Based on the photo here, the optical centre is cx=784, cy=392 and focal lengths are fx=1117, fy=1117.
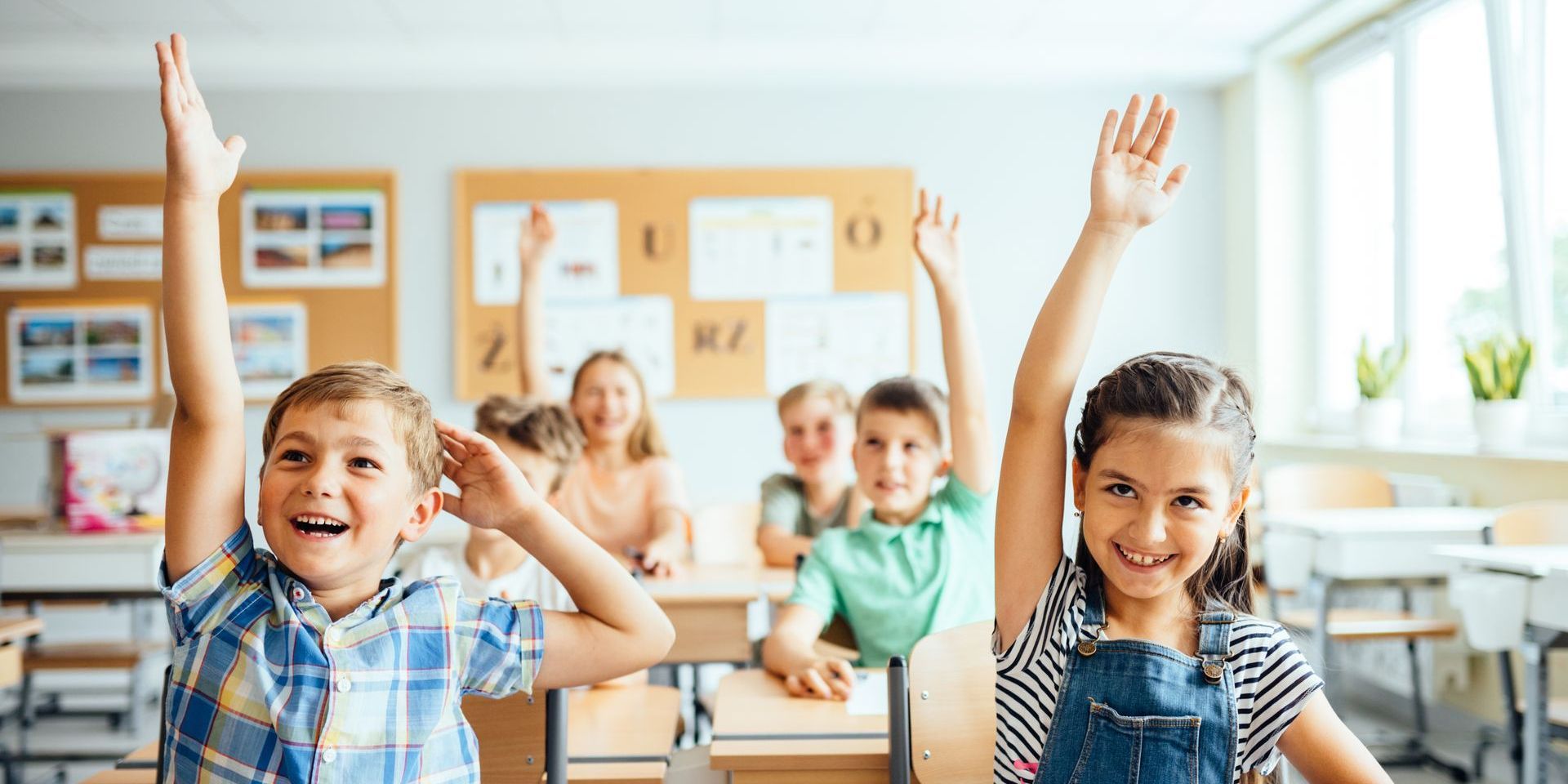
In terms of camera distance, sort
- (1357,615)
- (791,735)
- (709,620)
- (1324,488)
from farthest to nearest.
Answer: (1324,488)
(1357,615)
(709,620)
(791,735)

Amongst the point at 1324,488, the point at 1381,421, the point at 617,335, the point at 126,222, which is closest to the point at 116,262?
the point at 126,222

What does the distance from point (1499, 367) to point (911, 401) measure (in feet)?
7.93

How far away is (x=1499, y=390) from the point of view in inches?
134

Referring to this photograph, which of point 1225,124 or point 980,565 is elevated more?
point 1225,124

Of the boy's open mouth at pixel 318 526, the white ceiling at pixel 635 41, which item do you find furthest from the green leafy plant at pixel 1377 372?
the boy's open mouth at pixel 318 526

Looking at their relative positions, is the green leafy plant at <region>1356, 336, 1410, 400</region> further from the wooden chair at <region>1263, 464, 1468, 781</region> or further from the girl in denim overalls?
the girl in denim overalls

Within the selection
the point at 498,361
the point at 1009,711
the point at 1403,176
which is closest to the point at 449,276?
the point at 498,361

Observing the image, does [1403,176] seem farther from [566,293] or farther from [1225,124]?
[566,293]

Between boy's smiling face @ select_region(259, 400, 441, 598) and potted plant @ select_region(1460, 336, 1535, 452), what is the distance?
340 cm

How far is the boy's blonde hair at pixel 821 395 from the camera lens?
292 cm

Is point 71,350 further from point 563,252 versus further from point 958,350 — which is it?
point 958,350

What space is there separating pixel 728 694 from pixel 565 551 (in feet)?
1.78

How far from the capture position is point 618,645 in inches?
46.6

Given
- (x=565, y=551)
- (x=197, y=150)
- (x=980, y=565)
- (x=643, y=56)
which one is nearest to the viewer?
(x=197, y=150)
